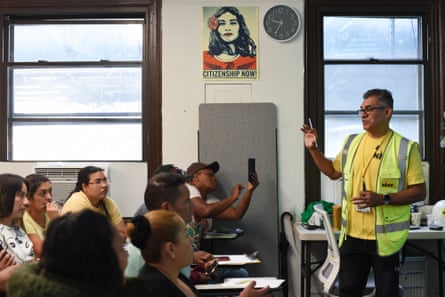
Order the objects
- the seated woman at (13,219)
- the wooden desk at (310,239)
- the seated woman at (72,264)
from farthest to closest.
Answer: the wooden desk at (310,239) < the seated woman at (13,219) < the seated woman at (72,264)

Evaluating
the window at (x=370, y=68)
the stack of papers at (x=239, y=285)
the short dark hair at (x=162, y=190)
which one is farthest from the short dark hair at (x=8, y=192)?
the window at (x=370, y=68)

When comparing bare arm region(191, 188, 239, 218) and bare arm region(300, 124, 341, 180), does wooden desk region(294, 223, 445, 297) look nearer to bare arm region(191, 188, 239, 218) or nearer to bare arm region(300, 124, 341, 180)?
bare arm region(191, 188, 239, 218)

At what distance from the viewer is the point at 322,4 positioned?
425 centimetres

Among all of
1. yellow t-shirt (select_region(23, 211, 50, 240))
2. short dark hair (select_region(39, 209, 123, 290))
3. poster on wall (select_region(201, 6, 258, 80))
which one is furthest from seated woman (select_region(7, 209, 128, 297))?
poster on wall (select_region(201, 6, 258, 80))

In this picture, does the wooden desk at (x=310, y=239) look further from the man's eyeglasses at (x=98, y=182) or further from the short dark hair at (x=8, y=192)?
the short dark hair at (x=8, y=192)

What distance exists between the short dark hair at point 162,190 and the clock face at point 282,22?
2351 mm

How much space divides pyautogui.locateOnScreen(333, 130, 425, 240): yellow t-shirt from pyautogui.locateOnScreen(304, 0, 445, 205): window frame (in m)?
1.43

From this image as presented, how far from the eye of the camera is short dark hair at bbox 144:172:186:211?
2229mm

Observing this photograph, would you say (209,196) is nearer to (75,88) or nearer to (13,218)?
(75,88)

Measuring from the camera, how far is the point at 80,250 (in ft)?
3.89

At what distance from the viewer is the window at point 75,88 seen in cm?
443

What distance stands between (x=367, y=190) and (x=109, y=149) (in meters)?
2.54

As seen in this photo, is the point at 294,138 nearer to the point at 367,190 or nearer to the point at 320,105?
the point at 320,105

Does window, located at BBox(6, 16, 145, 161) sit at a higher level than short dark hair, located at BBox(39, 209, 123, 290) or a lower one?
higher
